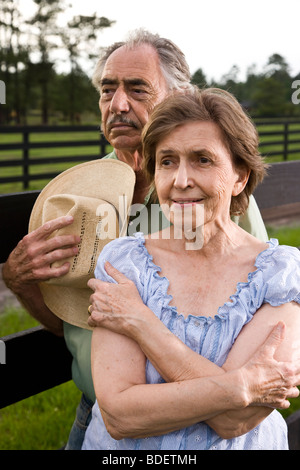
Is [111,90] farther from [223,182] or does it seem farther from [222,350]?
[222,350]

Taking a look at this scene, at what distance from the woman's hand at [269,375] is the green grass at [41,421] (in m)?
1.72

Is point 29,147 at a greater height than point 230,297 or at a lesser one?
lesser

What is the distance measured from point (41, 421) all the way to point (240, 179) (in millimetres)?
1977

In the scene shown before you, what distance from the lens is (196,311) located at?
4.65ft

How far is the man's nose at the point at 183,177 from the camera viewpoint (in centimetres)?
139

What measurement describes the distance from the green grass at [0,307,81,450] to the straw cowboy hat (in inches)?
46.2

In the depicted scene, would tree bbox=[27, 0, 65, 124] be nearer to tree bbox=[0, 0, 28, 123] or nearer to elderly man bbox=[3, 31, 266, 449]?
tree bbox=[0, 0, 28, 123]

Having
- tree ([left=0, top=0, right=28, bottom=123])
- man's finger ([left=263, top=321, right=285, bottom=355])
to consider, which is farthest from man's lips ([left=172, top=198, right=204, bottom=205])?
tree ([left=0, top=0, right=28, bottom=123])

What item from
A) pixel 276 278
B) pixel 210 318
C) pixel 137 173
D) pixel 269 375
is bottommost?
pixel 269 375

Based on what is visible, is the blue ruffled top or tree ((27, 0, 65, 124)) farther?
tree ((27, 0, 65, 124))

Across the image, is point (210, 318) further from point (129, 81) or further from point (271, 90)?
point (271, 90)

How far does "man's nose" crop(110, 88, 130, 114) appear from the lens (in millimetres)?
2121

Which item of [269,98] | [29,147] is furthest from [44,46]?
[29,147]
